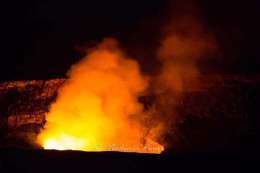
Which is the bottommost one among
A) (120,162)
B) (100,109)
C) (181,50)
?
(120,162)

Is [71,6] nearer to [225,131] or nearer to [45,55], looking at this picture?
[45,55]

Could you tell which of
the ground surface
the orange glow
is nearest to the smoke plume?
the orange glow

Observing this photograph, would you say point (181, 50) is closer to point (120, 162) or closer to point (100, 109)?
point (100, 109)

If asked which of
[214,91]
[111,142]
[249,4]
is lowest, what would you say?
[111,142]

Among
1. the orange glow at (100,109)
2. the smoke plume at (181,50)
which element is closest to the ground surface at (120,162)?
the orange glow at (100,109)

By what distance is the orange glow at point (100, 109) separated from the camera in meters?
4.88

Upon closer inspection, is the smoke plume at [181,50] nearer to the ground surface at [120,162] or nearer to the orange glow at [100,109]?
the orange glow at [100,109]

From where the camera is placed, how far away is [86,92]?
5.01 metres

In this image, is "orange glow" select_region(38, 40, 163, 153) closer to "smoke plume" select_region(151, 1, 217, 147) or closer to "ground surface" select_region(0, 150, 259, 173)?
"smoke plume" select_region(151, 1, 217, 147)

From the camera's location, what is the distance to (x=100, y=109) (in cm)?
504

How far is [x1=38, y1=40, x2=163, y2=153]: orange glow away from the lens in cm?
488

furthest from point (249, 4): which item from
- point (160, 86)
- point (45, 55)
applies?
point (45, 55)

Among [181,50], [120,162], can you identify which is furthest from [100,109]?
[120,162]

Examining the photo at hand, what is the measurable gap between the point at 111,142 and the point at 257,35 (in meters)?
2.21
